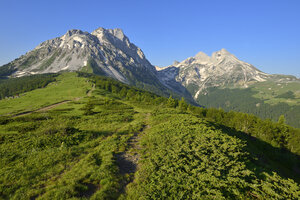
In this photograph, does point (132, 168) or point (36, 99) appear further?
point (36, 99)

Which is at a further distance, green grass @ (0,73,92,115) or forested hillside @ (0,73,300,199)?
green grass @ (0,73,92,115)

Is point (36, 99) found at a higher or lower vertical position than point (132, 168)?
higher

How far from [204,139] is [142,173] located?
11784mm

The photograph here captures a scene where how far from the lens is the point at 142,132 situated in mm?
30422

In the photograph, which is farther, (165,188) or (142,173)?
(142,173)

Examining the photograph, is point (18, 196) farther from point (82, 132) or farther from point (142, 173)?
point (82, 132)

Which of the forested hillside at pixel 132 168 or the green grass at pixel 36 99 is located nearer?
the forested hillside at pixel 132 168

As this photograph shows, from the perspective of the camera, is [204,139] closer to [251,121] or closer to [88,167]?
[88,167]

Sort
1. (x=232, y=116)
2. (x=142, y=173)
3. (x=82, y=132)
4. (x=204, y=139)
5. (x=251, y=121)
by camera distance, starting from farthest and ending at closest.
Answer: (x=232, y=116) → (x=251, y=121) → (x=82, y=132) → (x=204, y=139) → (x=142, y=173)

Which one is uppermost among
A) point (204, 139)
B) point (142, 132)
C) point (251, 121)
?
point (204, 139)

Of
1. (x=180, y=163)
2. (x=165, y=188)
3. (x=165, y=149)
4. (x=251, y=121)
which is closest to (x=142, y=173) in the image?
(x=165, y=188)

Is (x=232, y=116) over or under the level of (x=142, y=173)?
under

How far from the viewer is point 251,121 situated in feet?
264

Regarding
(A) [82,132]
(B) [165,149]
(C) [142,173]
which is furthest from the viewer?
(A) [82,132]
